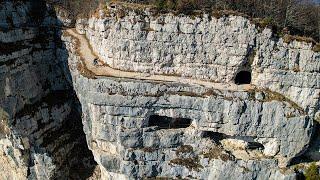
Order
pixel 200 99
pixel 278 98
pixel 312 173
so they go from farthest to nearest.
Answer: pixel 312 173, pixel 278 98, pixel 200 99

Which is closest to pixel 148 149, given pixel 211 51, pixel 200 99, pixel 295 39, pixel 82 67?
pixel 200 99

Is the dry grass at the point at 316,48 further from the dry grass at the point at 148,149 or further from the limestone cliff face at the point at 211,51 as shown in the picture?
the dry grass at the point at 148,149

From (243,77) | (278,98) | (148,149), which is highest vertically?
(243,77)

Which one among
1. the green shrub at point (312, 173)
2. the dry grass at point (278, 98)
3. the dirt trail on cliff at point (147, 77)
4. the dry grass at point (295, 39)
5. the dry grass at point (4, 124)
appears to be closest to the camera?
the dry grass at point (295, 39)

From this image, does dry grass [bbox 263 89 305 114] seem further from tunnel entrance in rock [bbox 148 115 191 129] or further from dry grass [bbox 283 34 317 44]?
tunnel entrance in rock [bbox 148 115 191 129]

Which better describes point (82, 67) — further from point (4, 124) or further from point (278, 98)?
point (278, 98)

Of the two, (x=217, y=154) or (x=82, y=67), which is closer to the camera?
(x=217, y=154)

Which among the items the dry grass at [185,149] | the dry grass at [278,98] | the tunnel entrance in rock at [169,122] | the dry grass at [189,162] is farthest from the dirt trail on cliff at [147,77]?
the dry grass at [189,162]
